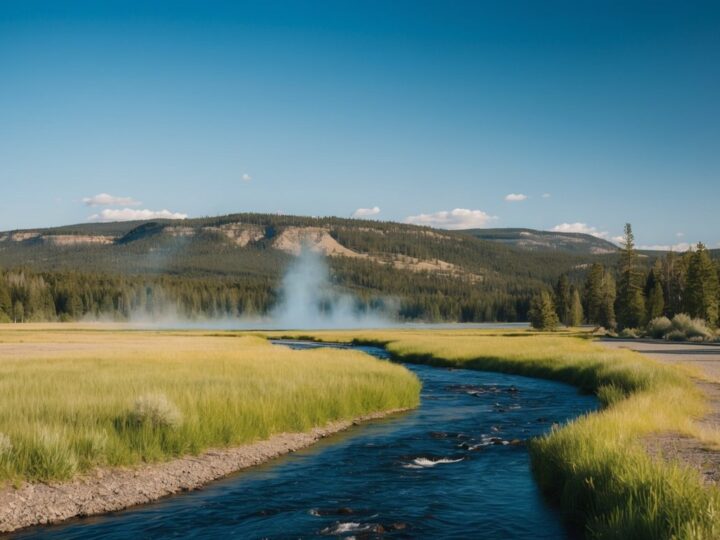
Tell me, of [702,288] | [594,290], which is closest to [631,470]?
[702,288]

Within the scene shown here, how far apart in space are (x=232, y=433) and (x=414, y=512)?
7536mm

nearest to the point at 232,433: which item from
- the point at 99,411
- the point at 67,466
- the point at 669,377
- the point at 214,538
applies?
the point at 99,411

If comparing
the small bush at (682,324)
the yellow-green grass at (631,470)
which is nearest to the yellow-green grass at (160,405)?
the yellow-green grass at (631,470)

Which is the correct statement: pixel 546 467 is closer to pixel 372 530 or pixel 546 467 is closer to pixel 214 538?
pixel 372 530

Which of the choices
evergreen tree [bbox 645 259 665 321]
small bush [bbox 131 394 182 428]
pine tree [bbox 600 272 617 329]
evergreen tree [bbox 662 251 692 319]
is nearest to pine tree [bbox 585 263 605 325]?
pine tree [bbox 600 272 617 329]

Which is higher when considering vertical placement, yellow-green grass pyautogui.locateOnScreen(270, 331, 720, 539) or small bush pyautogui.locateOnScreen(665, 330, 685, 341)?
yellow-green grass pyautogui.locateOnScreen(270, 331, 720, 539)

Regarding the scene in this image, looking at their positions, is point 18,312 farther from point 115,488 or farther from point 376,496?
point 376,496

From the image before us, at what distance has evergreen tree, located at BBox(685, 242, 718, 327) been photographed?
8419 cm

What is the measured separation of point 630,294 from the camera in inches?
3831

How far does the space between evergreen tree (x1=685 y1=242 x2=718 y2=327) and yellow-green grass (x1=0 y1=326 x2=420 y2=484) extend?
65677 mm

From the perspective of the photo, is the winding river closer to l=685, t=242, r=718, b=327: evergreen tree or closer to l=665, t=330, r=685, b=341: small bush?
l=665, t=330, r=685, b=341: small bush

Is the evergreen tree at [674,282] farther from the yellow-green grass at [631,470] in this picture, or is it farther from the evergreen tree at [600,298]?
the yellow-green grass at [631,470]

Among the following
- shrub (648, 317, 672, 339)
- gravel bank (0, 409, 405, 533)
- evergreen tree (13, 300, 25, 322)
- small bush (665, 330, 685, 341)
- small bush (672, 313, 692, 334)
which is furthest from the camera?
evergreen tree (13, 300, 25, 322)

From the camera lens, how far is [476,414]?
82.7 feet
